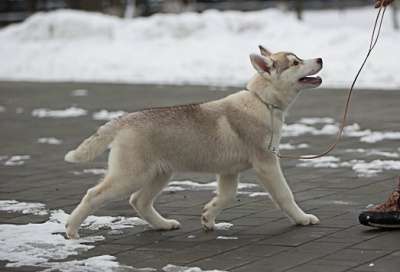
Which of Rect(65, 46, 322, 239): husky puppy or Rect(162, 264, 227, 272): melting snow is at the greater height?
Rect(65, 46, 322, 239): husky puppy

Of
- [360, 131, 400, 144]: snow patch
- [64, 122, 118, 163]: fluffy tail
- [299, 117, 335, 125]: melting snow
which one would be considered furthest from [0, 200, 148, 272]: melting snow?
[299, 117, 335, 125]: melting snow

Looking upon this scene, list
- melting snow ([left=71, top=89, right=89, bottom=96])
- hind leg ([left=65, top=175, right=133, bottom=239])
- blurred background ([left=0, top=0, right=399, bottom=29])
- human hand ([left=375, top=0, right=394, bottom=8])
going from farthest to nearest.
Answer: blurred background ([left=0, top=0, right=399, bottom=29]) → melting snow ([left=71, top=89, right=89, bottom=96]) → human hand ([left=375, top=0, right=394, bottom=8]) → hind leg ([left=65, top=175, right=133, bottom=239])

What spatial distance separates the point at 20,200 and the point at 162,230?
6.26 ft

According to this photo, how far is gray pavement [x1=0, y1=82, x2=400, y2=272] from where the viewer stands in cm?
616

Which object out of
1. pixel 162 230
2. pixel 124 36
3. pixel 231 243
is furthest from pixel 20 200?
pixel 124 36

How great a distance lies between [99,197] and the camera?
22.3ft

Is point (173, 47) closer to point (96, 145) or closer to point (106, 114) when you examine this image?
point (106, 114)

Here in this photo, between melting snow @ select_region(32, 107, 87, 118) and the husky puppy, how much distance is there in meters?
8.41

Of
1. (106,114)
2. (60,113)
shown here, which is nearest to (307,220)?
(106,114)

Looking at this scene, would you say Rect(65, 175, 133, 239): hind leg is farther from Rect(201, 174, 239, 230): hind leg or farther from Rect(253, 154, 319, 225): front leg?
Rect(253, 154, 319, 225): front leg

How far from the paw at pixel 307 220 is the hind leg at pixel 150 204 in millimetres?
945

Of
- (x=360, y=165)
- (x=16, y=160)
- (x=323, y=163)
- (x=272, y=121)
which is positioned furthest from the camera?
(x=16, y=160)

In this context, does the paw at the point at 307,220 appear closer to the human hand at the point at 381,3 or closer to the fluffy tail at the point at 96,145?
the fluffy tail at the point at 96,145

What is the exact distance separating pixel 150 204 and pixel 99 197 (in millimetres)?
572
